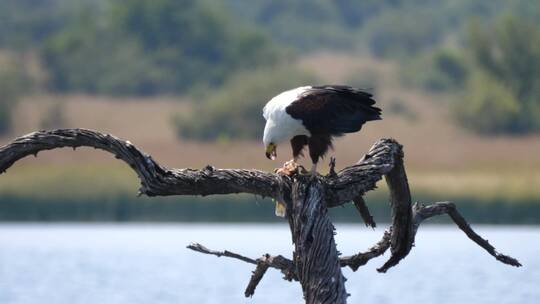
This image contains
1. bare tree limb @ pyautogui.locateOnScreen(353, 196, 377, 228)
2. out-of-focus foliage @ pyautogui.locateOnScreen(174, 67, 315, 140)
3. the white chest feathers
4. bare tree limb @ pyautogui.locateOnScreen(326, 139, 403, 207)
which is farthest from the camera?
out-of-focus foliage @ pyautogui.locateOnScreen(174, 67, 315, 140)

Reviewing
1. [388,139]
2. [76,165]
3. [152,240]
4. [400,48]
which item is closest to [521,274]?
[152,240]

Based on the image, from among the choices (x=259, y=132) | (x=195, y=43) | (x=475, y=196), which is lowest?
(x=475, y=196)

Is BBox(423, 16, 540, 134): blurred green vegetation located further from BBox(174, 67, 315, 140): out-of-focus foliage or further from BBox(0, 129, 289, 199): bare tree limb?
BBox(0, 129, 289, 199): bare tree limb

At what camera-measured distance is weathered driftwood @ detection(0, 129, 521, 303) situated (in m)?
7.32

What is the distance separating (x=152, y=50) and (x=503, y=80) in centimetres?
1733

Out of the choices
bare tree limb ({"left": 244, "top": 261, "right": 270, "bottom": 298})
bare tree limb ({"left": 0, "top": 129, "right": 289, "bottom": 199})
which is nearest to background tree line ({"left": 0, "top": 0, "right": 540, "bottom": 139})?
bare tree limb ({"left": 244, "top": 261, "right": 270, "bottom": 298})

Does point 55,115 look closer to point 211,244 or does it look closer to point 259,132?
point 259,132

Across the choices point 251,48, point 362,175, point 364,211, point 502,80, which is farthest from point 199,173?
point 251,48

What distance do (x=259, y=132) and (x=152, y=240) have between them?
74.2ft

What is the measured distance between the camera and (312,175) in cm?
784

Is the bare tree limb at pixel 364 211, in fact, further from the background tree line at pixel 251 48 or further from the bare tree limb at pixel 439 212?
the background tree line at pixel 251 48

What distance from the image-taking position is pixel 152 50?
216ft

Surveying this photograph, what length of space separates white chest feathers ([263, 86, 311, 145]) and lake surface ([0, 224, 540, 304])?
784 cm

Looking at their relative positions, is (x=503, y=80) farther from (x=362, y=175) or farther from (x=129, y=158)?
(x=129, y=158)
